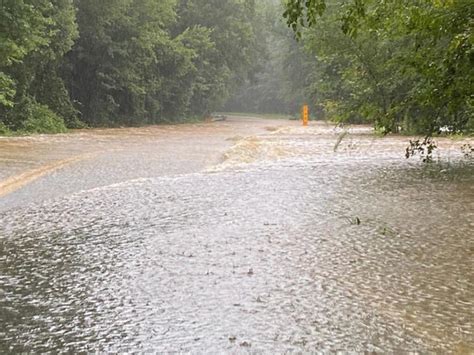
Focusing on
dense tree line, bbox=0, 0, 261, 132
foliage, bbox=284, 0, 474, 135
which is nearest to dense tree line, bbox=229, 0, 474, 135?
foliage, bbox=284, 0, 474, 135

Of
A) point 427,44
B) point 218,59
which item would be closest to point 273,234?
point 427,44

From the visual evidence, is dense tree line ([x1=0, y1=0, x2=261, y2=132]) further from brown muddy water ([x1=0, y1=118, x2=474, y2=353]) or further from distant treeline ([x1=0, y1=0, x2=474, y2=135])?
brown muddy water ([x1=0, y1=118, x2=474, y2=353])

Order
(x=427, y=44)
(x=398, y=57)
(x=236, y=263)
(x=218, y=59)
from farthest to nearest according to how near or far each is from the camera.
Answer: (x=218, y=59), (x=398, y=57), (x=427, y=44), (x=236, y=263)

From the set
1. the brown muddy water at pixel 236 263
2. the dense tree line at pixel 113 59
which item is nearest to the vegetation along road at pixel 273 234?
the brown muddy water at pixel 236 263

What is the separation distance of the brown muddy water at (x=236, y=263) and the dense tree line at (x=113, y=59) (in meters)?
15.5

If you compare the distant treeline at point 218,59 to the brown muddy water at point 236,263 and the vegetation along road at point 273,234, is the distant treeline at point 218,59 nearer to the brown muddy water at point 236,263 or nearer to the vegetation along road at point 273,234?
the vegetation along road at point 273,234

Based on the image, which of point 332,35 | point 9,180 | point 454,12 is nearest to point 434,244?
point 454,12

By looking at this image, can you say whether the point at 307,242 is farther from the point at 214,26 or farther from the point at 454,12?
the point at 214,26

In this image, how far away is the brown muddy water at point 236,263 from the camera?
455 centimetres

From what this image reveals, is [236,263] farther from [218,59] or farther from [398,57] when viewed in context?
[218,59]

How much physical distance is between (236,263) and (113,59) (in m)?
33.9

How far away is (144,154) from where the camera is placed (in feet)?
61.6

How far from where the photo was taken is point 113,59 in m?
38.5

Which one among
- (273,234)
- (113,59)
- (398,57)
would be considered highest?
(113,59)
